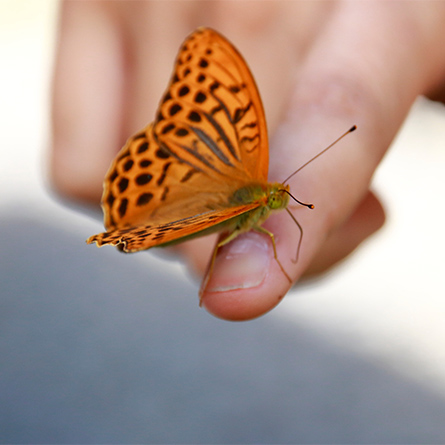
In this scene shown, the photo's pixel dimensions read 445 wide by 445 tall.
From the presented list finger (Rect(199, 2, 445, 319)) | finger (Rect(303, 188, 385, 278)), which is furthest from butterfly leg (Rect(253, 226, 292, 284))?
finger (Rect(303, 188, 385, 278))

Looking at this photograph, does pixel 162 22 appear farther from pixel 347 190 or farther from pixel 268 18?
pixel 347 190

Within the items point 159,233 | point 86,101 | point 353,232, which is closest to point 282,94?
point 353,232

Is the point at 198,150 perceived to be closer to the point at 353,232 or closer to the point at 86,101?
the point at 353,232

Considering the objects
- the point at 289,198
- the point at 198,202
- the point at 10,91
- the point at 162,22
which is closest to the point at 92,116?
the point at 162,22

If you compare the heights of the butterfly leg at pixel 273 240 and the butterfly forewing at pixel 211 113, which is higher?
the butterfly forewing at pixel 211 113

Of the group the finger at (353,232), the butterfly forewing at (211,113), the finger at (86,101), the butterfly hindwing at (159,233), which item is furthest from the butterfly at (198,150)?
the finger at (86,101)

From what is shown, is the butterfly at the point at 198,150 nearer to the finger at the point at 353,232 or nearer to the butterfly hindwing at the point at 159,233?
the butterfly hindwing at the point at 159,233

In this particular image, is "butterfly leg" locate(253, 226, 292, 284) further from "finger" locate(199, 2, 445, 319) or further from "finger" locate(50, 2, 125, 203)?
"finger" locate(50, 2, 125, 203)
